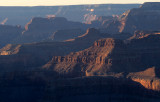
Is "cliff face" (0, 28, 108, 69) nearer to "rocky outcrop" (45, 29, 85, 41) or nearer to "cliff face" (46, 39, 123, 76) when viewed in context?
"cliff face" (46, 39, 123, 76)

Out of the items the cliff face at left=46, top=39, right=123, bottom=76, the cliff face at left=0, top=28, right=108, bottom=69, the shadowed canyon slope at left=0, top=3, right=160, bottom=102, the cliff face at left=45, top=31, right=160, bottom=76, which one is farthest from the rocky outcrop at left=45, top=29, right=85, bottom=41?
the cliff face at left=46, top=39, right=123, bottom=76

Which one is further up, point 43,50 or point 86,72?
point 43,50

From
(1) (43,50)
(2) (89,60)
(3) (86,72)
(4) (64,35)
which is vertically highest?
(4) (64,35)

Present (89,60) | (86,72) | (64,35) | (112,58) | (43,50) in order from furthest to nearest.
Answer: (64,35) < (43,50) < (89,60) < (112,58) < (86,72)

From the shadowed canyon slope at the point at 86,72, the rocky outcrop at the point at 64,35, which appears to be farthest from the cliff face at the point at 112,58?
the rocky outcrop at the point at 64,35

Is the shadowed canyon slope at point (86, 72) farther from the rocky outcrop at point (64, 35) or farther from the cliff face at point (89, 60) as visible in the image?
the rocky outcrop at point (64, 35)

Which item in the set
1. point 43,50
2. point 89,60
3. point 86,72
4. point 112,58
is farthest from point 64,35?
point 86,72

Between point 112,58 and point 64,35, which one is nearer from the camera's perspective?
point 112,58

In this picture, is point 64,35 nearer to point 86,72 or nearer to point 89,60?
point 89,60

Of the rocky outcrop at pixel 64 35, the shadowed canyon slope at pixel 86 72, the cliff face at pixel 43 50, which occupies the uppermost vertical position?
the rocky outcrop at pixel 64 35

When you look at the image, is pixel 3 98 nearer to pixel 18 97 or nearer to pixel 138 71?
pixel 18 97

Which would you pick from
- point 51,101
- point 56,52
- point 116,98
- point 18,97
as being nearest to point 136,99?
point 116,98
